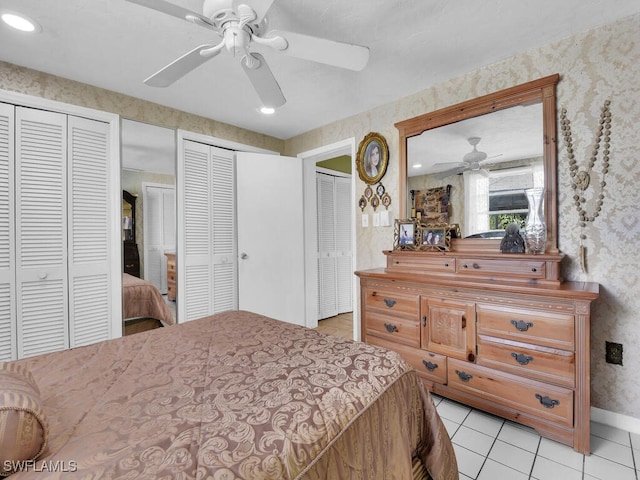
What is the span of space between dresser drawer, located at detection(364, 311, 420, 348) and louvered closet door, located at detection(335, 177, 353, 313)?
2073mm

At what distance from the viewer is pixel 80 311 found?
2488mm

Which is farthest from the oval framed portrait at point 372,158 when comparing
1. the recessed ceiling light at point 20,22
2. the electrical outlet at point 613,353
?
the recessed ceiling light at point 20,22

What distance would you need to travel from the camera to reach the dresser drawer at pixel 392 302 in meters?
2.25

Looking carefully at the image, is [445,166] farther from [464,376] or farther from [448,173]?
[464,376]

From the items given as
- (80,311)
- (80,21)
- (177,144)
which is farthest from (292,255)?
(80,21)

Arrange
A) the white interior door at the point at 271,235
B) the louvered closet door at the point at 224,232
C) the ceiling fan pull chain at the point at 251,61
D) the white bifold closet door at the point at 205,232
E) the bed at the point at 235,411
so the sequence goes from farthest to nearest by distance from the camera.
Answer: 1. the white interior door at the point at 271,235
2. the louvered closet door at the point at 224,232
3. the white bifold closet door at the point at 205,232
4. the ceiling fan pull chain at the point at 251,61
5. the bed at the point at 235,411

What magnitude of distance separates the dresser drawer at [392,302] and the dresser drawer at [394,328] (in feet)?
0.14

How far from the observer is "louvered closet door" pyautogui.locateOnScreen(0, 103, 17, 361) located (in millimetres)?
2188

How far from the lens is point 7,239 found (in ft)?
7.24

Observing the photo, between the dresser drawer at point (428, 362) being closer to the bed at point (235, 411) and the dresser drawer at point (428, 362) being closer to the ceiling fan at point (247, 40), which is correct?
the bed at point (235, 411)

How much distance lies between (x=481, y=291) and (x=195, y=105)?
9.71ft

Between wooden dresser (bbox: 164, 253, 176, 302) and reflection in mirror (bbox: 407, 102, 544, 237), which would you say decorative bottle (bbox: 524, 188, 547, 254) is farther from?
wooden dresser (bbox: 164, 253, 176, 302)

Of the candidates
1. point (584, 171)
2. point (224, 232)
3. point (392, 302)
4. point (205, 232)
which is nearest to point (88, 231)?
point (205, 232)

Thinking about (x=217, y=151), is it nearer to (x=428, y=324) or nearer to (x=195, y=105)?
(x=195, y=105)
